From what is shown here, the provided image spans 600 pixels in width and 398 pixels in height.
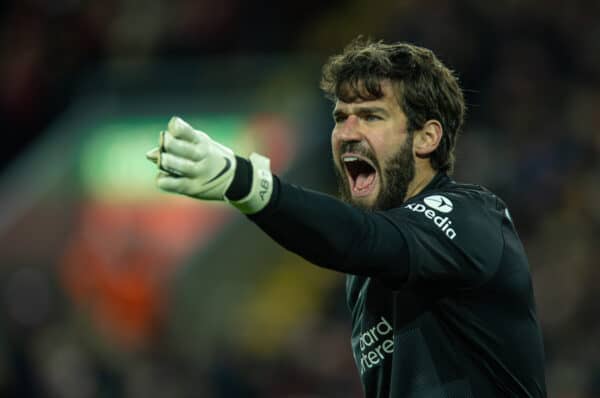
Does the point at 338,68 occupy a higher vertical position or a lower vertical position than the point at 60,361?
higher

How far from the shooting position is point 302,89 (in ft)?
35.7

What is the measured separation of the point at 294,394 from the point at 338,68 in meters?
4.98

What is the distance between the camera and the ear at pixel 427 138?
3912mm

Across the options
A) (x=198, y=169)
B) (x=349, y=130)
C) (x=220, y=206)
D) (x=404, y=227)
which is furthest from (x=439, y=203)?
(x=220, y=206)

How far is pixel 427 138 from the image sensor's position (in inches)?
155

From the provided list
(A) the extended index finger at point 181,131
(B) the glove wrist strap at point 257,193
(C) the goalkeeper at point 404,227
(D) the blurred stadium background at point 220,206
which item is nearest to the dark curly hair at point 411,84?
(C) the goalkeeper at point 404,227

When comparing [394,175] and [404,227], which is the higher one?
[394,175]

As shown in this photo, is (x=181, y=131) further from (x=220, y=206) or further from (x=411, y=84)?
(x=220, y=206)

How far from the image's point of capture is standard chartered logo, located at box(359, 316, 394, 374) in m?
3.79

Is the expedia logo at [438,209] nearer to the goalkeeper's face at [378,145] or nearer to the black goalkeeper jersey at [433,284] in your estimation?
the black goalkeeper jersey at [433,284]

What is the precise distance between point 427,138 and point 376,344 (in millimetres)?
736

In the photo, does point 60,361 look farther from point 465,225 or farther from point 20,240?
point 465,225

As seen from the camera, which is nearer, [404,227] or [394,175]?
[404,227]

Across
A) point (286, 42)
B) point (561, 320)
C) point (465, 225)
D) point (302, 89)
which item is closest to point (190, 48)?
point (286, 42)
